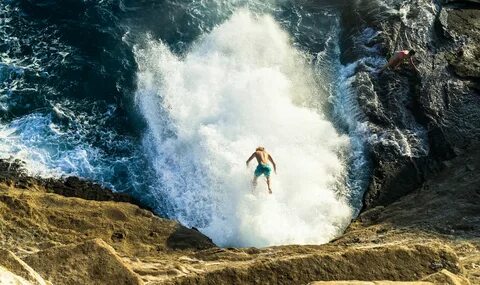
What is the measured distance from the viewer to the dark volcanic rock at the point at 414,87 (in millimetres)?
13375

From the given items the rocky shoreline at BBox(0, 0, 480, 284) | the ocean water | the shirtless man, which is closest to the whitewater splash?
the ocean water

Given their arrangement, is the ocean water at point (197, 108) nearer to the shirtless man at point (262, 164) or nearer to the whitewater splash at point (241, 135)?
the whitewater splash at point (241, 135)

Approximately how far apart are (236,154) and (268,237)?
252 centimetres

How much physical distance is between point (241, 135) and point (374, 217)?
398 centimetres

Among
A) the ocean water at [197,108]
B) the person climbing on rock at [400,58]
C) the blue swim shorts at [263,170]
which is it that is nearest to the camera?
the blue swim shorts at [263,170]

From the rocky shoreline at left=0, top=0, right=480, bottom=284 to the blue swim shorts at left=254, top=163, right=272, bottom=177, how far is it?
6.49ft

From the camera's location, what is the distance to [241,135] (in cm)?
1407

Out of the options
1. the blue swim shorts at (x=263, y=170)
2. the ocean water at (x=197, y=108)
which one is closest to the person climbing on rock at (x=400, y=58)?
the ocean water at (x=197, y=108)

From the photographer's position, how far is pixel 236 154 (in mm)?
13641

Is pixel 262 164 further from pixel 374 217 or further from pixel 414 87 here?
pixel 414 87

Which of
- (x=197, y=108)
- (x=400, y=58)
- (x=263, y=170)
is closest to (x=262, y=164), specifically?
(x=263, y=170)

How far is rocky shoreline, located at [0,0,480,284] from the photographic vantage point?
329 inches

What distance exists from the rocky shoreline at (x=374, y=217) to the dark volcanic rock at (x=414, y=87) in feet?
0.11

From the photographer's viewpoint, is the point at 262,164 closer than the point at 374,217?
No
